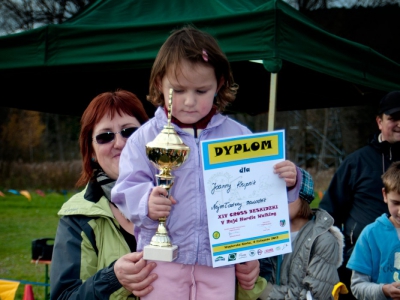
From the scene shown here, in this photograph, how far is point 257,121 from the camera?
18.2 meters

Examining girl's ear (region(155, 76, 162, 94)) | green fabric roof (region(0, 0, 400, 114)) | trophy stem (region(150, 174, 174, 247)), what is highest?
green fabric roof (region(0, 0, 400, 114))

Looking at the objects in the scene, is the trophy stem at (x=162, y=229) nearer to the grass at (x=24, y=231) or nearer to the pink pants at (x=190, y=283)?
→ the pink pants at (x=190, y=283)

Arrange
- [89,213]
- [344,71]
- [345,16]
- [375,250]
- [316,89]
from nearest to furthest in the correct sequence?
[89,213], [375,250], [344,71], [316,89], [345,16]

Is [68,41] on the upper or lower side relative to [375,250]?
upper

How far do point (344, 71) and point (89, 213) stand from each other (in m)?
2.49

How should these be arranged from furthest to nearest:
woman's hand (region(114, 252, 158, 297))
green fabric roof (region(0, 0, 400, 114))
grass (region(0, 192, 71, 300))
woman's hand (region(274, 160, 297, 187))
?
grass (region(0, 192, 71, 300))
green fabric roof (region(0, 0, 400, 114))
woman's hand (region(274, 160, 297, 187))
woman's hand (region(114, 252, 158, 297))

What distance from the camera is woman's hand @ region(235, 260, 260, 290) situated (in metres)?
1.90

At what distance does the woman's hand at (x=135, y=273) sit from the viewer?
69.2 inches

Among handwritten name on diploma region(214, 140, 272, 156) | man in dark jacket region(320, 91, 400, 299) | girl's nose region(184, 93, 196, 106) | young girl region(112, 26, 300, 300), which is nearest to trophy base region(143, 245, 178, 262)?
young girl region(112, 26, 300, 300)

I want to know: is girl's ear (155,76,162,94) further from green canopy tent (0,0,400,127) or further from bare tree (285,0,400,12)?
bare tree (285,0,400,12)

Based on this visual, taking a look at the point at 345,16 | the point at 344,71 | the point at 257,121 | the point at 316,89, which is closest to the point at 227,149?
the point at 344,71

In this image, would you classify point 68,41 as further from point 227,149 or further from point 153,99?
point 227,149

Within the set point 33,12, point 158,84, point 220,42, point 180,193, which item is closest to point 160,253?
point 180,193

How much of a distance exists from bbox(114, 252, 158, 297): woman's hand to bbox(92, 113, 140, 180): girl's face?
49cm
